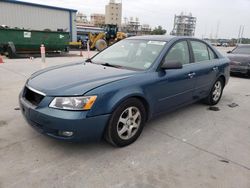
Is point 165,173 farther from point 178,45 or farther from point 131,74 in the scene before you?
point 178,45

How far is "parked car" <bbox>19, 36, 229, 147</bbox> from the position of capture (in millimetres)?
2502

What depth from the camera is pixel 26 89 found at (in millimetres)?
3035

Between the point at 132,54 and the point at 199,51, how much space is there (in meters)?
1.50

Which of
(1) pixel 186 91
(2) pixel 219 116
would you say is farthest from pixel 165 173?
(2) pixel 219 116

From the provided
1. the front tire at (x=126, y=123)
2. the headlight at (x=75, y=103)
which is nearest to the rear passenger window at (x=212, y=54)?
the front tire at (x=126, y=123)

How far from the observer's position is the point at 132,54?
146 inches

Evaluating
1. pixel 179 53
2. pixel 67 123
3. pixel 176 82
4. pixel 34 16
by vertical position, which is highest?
pixel 34 16

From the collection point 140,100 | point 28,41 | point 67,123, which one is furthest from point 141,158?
point 28,41

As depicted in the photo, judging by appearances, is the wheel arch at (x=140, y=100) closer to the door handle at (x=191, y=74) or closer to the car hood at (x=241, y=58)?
the door handle at (x=191, y=74)

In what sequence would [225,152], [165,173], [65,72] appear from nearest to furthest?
[165,173] → [225,152] → [65,72]

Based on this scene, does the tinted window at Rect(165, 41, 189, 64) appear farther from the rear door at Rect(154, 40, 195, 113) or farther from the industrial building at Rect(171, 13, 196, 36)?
the industrial building at Rect(171, 13, 196, 36)

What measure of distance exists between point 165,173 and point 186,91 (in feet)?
5.86

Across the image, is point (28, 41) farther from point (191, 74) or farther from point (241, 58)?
point (191, 74)

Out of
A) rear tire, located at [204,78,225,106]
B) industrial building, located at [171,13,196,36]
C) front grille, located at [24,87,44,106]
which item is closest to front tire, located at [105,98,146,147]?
front grille, located at [24,87,44,106]
